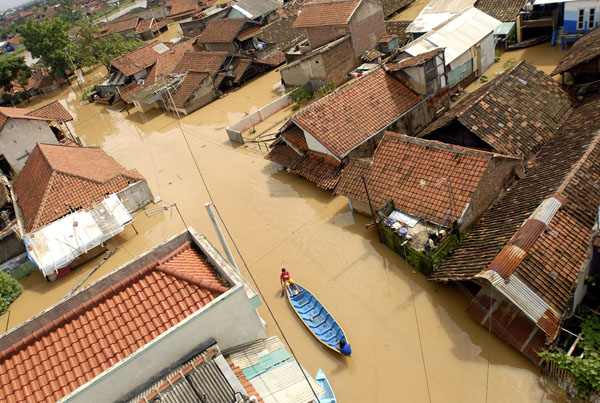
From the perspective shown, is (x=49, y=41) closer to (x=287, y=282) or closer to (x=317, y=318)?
(x=287, y=282)

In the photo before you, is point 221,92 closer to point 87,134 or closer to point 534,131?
point 87,134

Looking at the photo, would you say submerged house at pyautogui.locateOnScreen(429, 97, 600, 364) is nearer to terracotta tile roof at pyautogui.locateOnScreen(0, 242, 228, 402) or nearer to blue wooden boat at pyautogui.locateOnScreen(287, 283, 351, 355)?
blue wooden boat at pyautogui.locateOnScreen(287, 283, 351, 355)

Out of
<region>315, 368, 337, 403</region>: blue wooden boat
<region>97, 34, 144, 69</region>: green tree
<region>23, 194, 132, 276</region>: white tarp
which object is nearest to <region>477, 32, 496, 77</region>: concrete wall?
<region>315, 368, 337, 403</region>: blue wooden boat

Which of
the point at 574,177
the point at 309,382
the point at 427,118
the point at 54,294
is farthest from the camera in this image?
the point at 427,118

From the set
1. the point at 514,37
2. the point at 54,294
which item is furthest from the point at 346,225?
the point at 514,37

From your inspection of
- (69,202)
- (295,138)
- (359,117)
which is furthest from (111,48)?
(359,117)

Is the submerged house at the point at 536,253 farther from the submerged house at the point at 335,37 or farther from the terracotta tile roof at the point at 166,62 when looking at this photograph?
the terracotta tile roof at the point at 166,62
